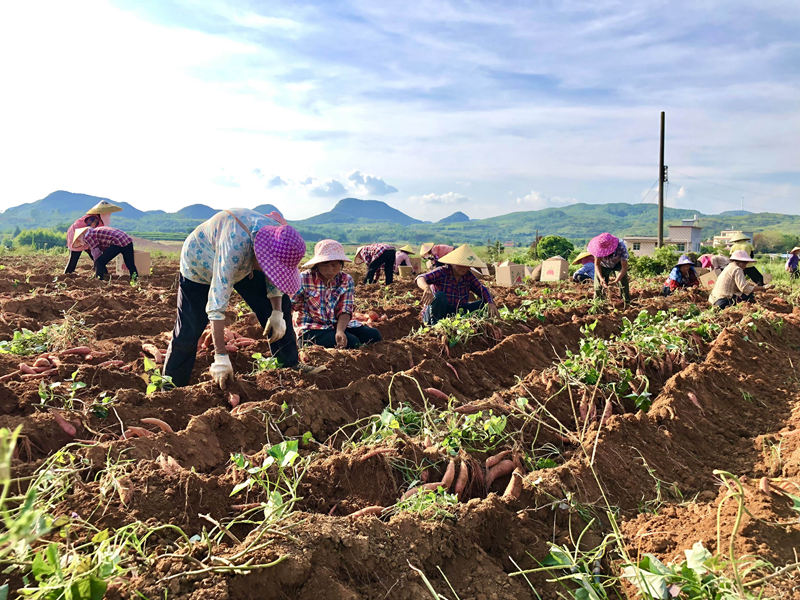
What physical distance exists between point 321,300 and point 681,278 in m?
8.36

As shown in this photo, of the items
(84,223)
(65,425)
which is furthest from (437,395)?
(84,223)

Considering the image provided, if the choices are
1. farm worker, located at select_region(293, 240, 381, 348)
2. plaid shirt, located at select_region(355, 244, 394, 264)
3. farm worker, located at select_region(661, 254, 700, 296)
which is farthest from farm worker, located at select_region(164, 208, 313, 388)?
farm worker, located at select_region(661, 254, 700, 296)

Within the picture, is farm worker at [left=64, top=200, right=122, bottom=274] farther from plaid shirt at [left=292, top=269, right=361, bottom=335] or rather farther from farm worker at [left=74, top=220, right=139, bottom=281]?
plaid shirt at [left=292, top=269, right=361, bottom=335]

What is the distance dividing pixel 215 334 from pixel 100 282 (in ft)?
24.9

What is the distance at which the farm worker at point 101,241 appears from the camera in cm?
1017

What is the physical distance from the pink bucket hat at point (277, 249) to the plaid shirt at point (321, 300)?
5.43 feet

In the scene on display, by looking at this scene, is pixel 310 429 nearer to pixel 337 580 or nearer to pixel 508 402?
pixel 508 402

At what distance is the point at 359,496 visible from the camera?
2.92m

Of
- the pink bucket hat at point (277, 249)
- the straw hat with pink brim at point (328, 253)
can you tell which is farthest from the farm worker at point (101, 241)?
the pink bucket hat at point (277, 249)

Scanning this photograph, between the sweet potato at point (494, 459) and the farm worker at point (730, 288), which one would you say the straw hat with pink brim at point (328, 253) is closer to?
the sweet potato at point (494, 459)

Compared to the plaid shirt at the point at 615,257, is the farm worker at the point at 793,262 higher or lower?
lower

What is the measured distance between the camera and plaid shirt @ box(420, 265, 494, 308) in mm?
7109

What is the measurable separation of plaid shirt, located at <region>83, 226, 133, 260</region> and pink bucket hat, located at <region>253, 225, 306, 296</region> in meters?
7.36

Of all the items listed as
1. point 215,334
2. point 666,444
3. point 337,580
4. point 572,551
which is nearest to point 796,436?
point 666,444
